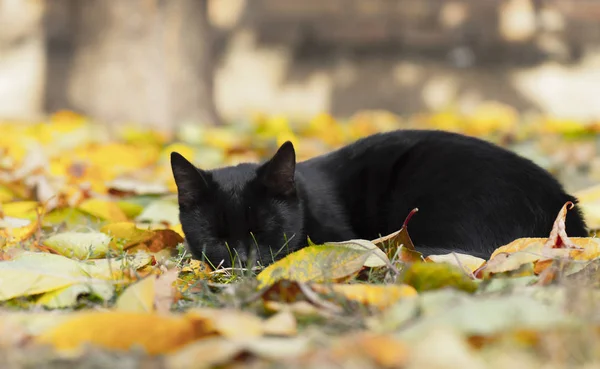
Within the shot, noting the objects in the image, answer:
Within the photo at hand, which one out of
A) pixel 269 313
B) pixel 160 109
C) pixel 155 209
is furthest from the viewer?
pixel 160 109

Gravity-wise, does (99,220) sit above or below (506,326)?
below

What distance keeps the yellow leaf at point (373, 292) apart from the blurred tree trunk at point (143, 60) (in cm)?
457

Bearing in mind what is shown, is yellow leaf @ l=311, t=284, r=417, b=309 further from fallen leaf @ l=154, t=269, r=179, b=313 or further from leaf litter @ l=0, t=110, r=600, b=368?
fallen leaf @ l=154, t=269, r=179, b=313

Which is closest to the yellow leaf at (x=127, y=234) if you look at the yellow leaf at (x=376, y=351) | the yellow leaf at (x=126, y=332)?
the yellow leaf at (x=126, y=332)

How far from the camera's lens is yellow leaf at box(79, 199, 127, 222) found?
3.03 meters

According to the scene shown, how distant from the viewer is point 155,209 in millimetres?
3244

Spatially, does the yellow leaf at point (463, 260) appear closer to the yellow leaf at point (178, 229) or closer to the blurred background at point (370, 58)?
the yellow leaf at point (178, 229)

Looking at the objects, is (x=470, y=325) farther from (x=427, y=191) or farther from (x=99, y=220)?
(x=99, y=220)

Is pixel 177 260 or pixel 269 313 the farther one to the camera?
pixel 177 260

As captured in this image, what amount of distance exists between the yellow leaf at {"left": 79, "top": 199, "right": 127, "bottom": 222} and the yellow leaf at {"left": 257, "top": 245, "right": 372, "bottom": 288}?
1210 mm

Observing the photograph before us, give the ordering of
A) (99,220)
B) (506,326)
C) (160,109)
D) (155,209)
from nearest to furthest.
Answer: (506,326) < (99,220) < (155,209) < (160,109)

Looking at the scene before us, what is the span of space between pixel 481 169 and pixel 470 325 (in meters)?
1.41

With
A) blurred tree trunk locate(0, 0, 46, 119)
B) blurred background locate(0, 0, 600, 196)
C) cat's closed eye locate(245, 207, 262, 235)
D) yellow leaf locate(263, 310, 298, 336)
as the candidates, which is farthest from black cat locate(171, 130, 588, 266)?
blurred tree trunk locate(0, 0, 46, 119)

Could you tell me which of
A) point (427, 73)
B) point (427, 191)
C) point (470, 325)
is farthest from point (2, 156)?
point (427, 73)
